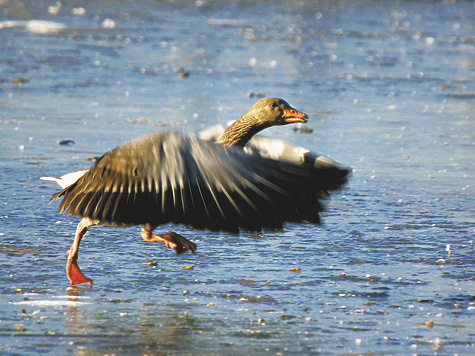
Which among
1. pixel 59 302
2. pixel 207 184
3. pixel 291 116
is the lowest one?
pixel 59 302

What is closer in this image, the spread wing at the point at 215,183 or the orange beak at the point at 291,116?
the spread wing at the point at 215,183

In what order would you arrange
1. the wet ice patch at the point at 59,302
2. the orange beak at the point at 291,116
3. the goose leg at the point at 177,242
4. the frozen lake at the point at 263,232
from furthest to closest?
the orange beak at the point at 291,116, the goose leg at the point at 177,242, the wet ice patch at the point at 59,302, the frozen lake at the point at 263,232

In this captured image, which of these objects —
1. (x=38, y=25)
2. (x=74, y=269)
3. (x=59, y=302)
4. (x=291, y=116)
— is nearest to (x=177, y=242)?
(x=74, y=269)

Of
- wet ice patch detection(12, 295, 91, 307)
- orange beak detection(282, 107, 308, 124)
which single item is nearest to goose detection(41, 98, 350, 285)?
wet ice patch detection(12, 295, 91, 307)

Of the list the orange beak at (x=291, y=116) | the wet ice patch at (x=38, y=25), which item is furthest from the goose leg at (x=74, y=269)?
the wet ice patch at (x=38, y=25)

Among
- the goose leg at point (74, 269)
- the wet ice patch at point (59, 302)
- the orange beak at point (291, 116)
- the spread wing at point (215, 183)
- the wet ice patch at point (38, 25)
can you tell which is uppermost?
the wet ice patch at point (38, 25)

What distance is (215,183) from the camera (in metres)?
4.28

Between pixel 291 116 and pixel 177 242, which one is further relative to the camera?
pixel 291 116

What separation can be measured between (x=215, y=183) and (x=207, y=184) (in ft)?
0.14

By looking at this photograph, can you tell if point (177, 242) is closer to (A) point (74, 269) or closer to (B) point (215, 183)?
(A) point (74, 269)

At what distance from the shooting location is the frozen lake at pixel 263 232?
413cm

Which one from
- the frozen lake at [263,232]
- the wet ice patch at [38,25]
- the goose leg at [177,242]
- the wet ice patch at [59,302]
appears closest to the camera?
the frozen lake at [263,232]

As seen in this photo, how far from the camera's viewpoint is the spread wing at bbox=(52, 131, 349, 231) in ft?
14.1

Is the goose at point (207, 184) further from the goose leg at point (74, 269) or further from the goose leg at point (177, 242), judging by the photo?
the goose leg at point (177, 242)
